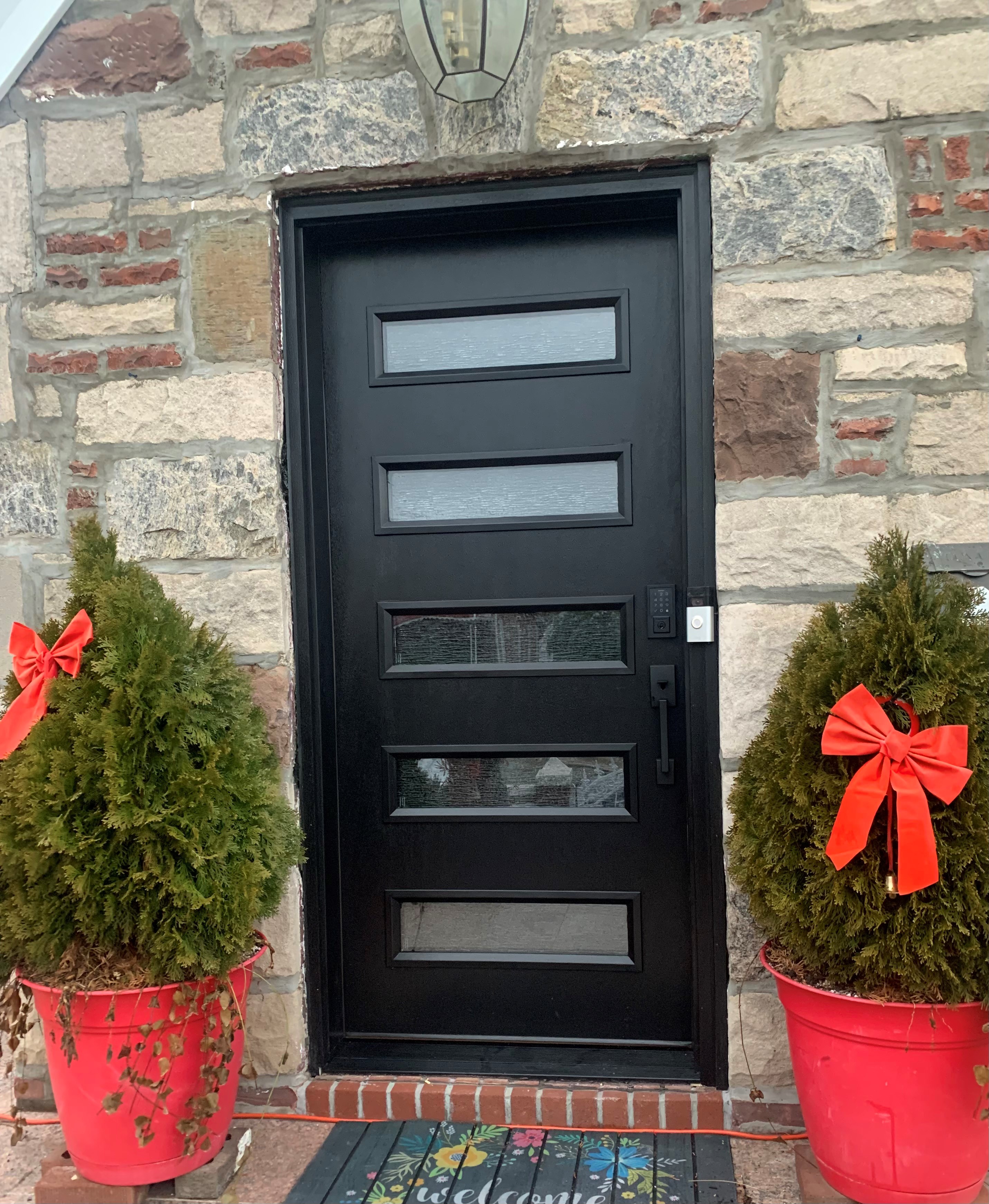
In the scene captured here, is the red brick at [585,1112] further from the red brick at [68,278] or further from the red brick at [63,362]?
the red brick at [68,278]

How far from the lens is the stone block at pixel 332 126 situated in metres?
2.37

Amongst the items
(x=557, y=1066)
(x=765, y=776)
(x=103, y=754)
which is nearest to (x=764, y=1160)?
(x=557, y=1066)

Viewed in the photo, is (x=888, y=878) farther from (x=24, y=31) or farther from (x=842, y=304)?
(x=24, y=31)

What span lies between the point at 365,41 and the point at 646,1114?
2.79m

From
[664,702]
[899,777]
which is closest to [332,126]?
[664,702]

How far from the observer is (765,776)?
203cm

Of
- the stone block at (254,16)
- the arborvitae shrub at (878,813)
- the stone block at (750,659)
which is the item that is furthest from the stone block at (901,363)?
the stone block at (254,16)

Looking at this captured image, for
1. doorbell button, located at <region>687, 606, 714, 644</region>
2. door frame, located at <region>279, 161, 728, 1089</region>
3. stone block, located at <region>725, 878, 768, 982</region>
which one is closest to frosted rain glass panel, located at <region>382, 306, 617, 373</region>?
door frame, located at <region>279, 161, 728, 1089</region>

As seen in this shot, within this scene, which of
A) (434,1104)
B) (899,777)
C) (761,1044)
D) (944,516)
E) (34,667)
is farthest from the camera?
(434,1104)

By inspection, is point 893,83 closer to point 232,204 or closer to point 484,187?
point 484,187

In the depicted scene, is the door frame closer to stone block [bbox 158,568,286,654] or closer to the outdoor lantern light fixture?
stone block [bbox 158,568,286,654]

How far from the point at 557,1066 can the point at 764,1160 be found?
566mm

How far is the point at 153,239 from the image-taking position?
8.16 ft

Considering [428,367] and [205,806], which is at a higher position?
[428,367]
